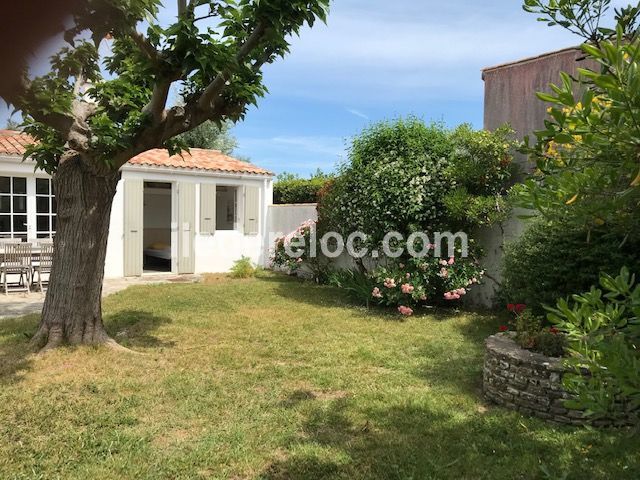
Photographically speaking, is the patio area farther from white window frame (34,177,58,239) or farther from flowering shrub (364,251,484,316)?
flowering shrub (364,251,484,316)

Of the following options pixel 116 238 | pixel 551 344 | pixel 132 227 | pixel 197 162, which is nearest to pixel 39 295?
pixel 116 238

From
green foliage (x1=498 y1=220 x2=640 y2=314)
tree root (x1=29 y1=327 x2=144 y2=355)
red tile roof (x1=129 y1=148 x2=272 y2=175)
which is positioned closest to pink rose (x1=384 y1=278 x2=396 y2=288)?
green foliage (x1=498 y1=220 x2=640 y2=314)

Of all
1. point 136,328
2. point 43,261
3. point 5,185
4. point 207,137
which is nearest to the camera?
point 136,328

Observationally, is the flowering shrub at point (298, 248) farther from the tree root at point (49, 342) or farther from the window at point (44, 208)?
the tree root at point (49, 342)

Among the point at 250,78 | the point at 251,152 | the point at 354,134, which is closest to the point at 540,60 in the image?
the point at 354,134

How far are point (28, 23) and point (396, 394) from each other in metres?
4.71

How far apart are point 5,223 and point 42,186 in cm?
116

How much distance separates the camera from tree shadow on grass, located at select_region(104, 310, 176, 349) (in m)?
6.76

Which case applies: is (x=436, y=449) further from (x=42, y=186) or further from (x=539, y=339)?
(x=42, y=186)

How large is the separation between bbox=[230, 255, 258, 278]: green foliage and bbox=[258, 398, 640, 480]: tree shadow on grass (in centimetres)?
952

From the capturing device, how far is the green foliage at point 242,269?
1382 cm

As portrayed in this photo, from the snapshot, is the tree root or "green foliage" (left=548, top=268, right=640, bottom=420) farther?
the tree root

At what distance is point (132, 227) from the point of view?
12812 millimetres

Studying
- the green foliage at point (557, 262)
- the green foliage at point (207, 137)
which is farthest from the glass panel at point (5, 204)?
the green foliage at point (207, 137)
